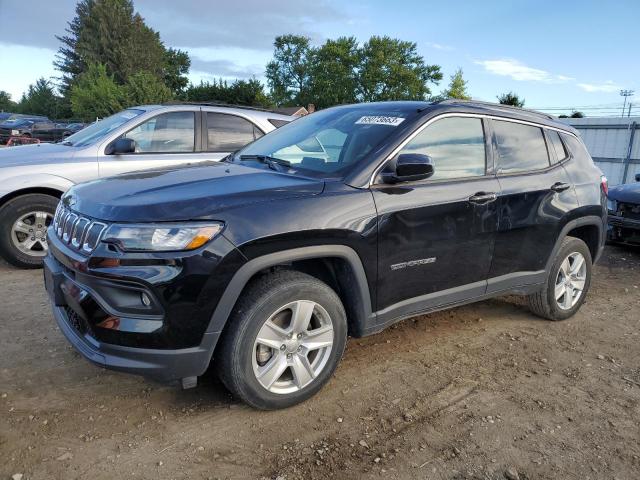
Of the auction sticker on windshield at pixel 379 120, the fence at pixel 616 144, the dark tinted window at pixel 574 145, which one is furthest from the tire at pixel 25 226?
the fence at pixel 616 144

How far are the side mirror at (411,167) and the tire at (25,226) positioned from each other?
4139 mm

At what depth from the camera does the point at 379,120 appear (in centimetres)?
349

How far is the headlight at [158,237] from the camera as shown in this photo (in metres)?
2.47

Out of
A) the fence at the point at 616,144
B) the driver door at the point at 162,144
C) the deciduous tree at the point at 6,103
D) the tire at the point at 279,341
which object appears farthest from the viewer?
the deciduous tree at the point at 6,103

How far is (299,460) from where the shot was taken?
8.25ft

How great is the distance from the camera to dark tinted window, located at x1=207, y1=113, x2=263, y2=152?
6316mm

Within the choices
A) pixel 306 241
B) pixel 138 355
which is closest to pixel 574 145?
pixel 306 241

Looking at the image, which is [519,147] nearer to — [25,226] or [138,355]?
[138,355]

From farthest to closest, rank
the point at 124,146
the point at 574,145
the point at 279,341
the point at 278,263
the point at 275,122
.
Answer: the point at 275,122 < the point at 124,146 < the point at 574,145 < the point at 279,341 < the point at 278,263

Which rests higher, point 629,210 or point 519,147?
point 519,147

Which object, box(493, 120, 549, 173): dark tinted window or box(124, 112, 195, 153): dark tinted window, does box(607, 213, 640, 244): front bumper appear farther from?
box(124, 112, 195, 153): dark tinted window

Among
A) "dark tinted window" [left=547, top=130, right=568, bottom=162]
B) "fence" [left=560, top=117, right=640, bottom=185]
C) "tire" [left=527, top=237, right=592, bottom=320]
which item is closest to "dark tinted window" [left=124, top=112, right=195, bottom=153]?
"dark tinted window" [left=547, top=130, right=568, bottom=162]

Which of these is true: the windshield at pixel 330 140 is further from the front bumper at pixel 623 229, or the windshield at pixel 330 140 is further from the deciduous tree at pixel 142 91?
the deciduous tree at pixel 142 91

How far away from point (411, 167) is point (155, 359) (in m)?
1.78
